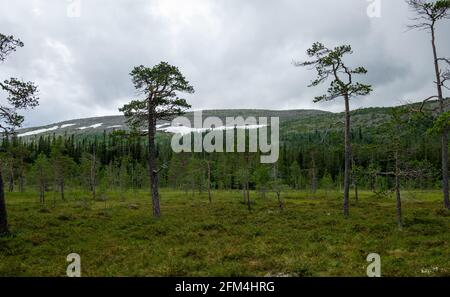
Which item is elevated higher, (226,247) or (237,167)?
(237,167)

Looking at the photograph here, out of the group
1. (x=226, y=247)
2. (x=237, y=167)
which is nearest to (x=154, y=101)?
(x=226, y=247)

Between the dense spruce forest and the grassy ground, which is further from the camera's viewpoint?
the dense spruce forest

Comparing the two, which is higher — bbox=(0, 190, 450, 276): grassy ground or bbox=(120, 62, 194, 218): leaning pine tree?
bbox=(120, 62, 194, 218): leaning pine tree

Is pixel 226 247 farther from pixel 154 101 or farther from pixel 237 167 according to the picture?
pixel 237 167

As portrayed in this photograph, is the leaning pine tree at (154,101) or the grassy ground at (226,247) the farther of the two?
the leaning pine tree at (154,101)

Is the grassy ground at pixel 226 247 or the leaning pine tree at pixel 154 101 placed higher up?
the leaning pine tree at pixel 154 101

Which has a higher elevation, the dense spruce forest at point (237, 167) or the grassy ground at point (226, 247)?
the dense spruce forest at point (237, 167)

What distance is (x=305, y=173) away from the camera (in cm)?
11531

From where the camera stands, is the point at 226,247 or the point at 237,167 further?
the point at 237,167

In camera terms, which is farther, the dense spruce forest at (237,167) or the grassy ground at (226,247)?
the dense spruce forest at (237,167)

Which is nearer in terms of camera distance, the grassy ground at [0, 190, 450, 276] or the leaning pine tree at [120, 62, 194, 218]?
the grassy ground at [0, 190, 450, 276]
